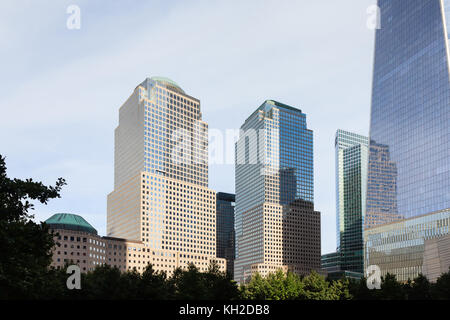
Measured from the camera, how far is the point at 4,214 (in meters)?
41.7

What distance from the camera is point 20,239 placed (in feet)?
122

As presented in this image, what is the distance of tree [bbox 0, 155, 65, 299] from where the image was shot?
3656 centimetres

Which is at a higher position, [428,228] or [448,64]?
[448,64]

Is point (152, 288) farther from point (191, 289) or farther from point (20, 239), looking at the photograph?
point (20, 239)

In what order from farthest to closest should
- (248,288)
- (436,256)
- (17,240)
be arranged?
(436,256)
(248,288)
(17,240)

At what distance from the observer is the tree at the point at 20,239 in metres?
36.6

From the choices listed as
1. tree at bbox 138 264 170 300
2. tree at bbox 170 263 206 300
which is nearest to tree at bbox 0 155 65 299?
tree at bbox 138 264 170 300

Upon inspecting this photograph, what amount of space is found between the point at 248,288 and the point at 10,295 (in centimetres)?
8513

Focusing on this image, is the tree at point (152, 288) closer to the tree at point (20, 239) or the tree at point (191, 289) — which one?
the tree at point (191, 289)

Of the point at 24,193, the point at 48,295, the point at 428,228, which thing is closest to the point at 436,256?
the point at 428,228

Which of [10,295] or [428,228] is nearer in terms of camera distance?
[10,295]

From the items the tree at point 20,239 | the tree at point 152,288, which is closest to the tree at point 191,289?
the tree at point 152,288

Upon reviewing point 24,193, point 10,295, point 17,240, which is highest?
point 24,193
